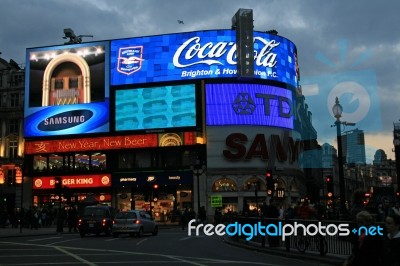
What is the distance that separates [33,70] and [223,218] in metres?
35.2

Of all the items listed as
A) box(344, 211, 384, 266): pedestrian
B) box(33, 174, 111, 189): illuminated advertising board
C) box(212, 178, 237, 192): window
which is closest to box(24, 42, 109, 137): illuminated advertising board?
box(33, 174, 111, 189): illuminated advertising board

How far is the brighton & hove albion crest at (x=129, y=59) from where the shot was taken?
6856 cm

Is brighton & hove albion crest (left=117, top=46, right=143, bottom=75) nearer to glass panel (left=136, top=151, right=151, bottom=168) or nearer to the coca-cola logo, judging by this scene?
the coca-cola logo

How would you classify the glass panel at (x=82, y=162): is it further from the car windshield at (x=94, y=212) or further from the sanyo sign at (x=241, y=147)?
the car windshield at (x=94, y=212)

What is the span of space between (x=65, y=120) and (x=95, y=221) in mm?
39599

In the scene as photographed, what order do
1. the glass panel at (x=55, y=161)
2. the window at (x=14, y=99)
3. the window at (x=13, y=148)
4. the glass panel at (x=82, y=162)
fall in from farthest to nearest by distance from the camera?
1. the window at (x=14, y=99)
2. the window at (x=13, y=148)
3. the glass panel at (x=55, y=161)
4. the glass panel at (x=82, y=162)

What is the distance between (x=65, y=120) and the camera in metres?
69.8

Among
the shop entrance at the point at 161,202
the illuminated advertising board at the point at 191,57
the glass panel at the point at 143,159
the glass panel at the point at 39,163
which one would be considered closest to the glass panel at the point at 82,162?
the glass panel at the point at 39,163

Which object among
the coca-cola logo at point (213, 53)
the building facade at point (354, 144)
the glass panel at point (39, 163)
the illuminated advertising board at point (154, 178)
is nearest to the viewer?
the building facade at point (354, 144)

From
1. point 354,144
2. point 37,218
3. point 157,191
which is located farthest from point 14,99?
point 354,144

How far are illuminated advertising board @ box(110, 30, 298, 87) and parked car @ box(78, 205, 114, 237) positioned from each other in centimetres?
3507

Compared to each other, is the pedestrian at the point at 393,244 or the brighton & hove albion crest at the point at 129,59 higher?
the brighton & hove albion crest at the point at 129,59

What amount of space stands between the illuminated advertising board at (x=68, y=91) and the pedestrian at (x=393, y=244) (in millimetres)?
61711

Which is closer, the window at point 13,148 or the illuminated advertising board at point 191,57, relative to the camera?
the illuminated advertising board at point 191,57
